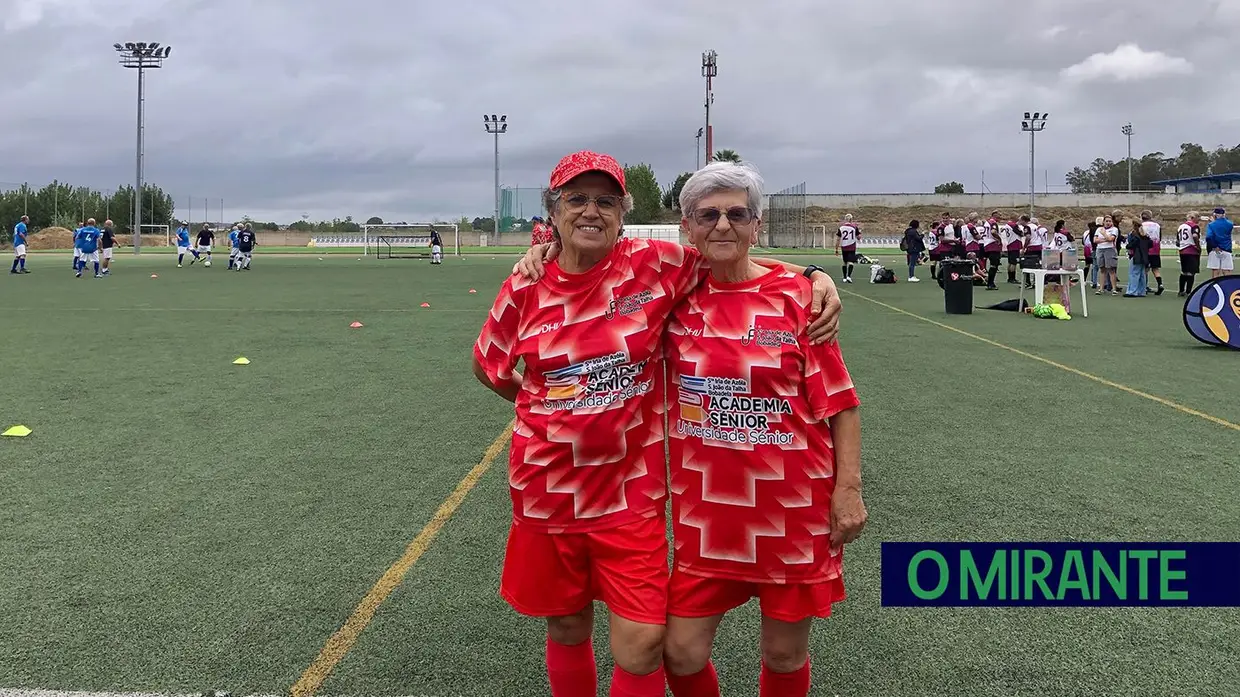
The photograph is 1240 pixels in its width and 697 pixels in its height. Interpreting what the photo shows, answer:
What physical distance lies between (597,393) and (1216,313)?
1069 cm

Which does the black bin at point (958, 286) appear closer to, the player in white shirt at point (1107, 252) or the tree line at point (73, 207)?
the player in white shirt at point (1107, 252)

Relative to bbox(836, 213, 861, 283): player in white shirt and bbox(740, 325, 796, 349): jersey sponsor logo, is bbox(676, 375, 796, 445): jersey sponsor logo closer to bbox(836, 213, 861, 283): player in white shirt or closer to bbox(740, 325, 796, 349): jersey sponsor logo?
bbox(740, 325, 796, 349): jersey sponsor logo

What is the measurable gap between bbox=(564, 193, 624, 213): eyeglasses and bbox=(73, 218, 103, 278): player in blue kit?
28.1 m

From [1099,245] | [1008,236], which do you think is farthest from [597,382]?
[1008,236]

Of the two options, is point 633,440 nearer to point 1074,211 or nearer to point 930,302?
point 930,302

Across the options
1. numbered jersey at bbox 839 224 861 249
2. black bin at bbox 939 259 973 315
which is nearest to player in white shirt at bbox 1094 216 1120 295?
numbered jersey at bbox 839 224 861 249

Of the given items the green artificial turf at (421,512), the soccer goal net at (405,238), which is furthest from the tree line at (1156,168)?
the green artificial turf at (421,512)

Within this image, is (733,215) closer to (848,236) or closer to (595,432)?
(595,432)

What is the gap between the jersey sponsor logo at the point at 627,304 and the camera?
7.55 ft

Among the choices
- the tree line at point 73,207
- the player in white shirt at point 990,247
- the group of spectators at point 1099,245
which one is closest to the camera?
the group of spectators at point 1099,245

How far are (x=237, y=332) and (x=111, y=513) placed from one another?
27.1ft

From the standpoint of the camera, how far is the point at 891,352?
10.3 m

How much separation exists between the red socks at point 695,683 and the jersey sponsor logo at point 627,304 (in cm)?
94

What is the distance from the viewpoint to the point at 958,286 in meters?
14.5
